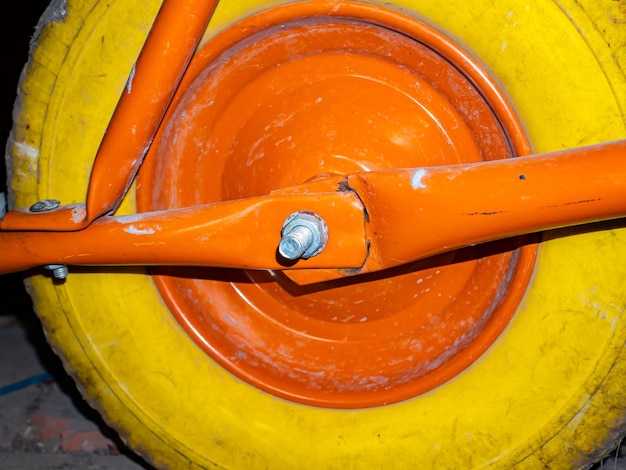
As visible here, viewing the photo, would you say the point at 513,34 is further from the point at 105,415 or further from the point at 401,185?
the point at 105,415

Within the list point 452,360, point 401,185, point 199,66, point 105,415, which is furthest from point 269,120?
point 105,415

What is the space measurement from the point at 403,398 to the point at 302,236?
330 millimetres

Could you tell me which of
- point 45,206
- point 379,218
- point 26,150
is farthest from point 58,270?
point 379,218

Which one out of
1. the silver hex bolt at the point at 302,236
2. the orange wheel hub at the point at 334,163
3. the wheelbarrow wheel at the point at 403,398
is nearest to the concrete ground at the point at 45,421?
the wheelbarrow wheel at the point at 403,398

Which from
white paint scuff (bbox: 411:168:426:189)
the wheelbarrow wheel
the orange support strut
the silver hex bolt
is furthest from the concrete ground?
white paint scuff (bbox: 411:168:426:189)

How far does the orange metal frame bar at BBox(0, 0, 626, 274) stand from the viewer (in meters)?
0.80

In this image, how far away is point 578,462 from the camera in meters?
0.98

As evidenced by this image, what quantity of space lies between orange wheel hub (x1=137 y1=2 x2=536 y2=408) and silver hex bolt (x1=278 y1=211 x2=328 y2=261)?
5.7 inches

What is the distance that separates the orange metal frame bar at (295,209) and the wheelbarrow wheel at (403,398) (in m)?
0.12

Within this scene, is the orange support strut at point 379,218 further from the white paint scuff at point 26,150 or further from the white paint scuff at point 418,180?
the white paint scuff at point 26,150

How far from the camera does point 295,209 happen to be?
91cm

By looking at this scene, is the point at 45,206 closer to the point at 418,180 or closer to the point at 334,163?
the point at 334,163

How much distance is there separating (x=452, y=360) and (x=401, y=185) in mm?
296

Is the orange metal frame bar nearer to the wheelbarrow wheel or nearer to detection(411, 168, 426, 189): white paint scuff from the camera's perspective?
detection(411, 168, 426, 189): white paint scuff
